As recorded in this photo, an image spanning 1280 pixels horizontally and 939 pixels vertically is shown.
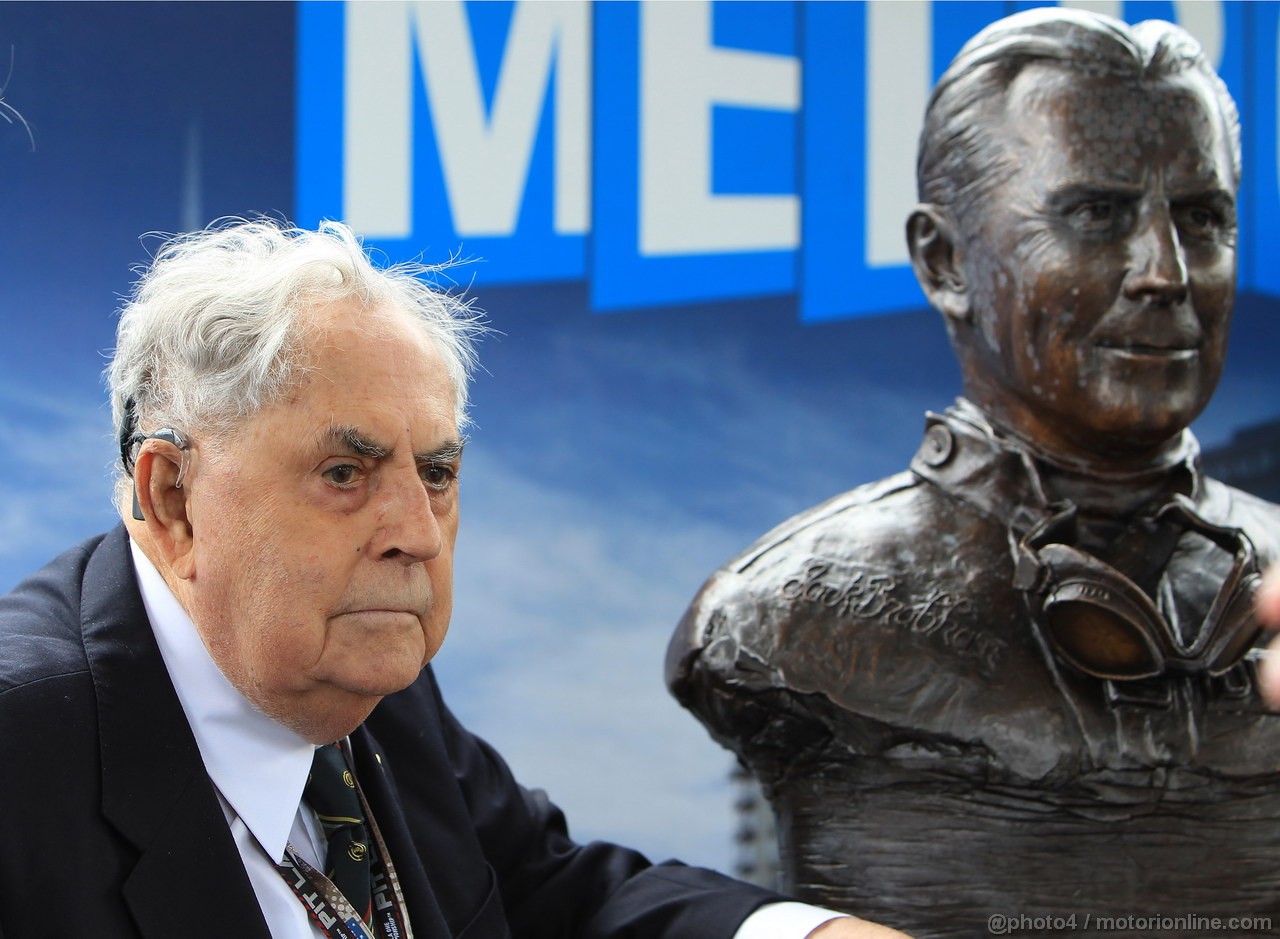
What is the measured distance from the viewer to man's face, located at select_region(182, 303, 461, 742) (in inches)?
62.7

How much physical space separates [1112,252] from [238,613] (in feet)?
4.33

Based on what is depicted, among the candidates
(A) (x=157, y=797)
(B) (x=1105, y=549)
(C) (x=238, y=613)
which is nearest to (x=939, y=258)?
(B) (x=1105, y=549)

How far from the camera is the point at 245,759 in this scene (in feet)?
5.49

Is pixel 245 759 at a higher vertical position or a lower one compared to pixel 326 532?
lower

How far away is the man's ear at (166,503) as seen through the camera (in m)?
1.64

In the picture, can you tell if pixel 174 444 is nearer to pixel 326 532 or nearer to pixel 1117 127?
pixel 326 532

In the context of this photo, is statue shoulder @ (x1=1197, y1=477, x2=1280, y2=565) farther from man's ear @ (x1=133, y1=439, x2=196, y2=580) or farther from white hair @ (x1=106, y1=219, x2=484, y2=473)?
man's ear @ (x1=133, y1=439, x2=196, y2=580)

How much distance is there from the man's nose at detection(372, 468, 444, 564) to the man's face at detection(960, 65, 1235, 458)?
107 cm

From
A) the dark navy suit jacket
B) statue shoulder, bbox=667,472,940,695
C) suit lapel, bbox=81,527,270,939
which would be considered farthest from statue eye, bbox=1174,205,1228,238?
suit lapel, bbox=81,527,270,939

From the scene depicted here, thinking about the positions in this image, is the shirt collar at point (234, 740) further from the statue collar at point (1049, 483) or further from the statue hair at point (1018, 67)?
the statue hair at point (1018, 67)

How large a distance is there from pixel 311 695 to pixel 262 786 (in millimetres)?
109

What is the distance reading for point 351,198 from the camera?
3.25 metres

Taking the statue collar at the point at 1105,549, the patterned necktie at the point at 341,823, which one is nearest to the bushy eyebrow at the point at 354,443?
the patterned necktie at the point at 341,823

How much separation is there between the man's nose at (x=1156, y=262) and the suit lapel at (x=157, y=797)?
1.38 meters
